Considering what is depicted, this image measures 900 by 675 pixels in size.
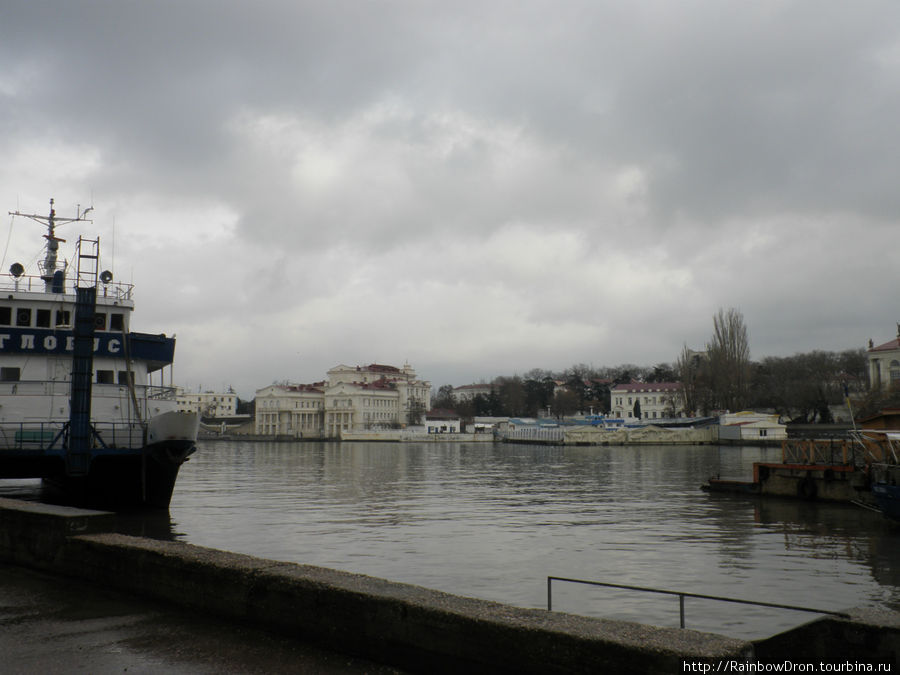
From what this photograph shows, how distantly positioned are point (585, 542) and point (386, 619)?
1524 centimetres

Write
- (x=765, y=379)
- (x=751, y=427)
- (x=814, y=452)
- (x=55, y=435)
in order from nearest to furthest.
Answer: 1. (x=55, y=435)
2. (x=814, y=452)
3. (x=751, y=427)
4. (x=765, y=379)

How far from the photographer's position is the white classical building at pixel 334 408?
178 meters

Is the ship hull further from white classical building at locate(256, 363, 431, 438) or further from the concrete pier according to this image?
white classical building at locate(256, 363, 431, 438)

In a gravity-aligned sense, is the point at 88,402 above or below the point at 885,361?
below

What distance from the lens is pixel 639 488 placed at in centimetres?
4062

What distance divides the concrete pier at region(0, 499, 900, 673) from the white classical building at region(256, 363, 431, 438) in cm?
16805

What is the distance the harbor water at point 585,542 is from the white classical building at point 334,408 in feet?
453

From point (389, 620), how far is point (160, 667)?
2.16 m

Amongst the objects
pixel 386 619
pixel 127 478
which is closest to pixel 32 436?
pixel 127 478

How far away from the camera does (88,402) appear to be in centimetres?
2145

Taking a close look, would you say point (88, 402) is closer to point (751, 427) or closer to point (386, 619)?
point (386, 619)

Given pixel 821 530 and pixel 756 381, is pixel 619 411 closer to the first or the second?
pixel 756 381

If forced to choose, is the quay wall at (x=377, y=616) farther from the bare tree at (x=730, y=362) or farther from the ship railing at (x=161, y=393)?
the bare tree at (x=730, y=362)

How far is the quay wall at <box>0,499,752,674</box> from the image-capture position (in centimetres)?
563
